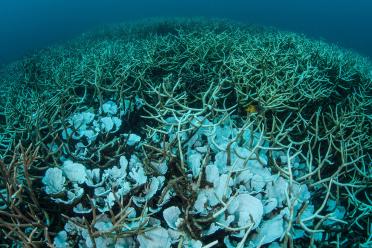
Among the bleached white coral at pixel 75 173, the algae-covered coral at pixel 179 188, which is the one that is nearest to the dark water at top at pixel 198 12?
the algae-covered coral at pixel 179 188

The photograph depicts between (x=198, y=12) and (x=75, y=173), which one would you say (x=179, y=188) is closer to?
(x=75, y=173)

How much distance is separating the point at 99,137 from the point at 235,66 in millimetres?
1637

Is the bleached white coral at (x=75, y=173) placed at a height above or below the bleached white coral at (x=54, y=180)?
above

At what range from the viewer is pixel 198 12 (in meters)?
57.3

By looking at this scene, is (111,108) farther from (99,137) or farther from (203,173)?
(203,173)

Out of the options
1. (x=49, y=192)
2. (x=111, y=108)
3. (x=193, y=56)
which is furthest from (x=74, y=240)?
(x=193, y=56)

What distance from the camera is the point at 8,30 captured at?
5128 cm

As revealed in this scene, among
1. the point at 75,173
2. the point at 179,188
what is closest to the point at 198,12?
the point at 75,173

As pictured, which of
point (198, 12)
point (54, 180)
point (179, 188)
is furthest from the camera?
point (198, 12)

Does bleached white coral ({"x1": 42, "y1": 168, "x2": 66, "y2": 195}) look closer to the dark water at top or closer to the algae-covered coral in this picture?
the algae-covered coral

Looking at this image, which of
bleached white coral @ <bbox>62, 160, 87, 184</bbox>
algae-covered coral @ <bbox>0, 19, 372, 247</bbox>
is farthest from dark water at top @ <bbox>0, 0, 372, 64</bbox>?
bleached white coral @ <bbox>62, 160, 87, 184</bbox>

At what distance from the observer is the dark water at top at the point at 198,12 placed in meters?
51.6

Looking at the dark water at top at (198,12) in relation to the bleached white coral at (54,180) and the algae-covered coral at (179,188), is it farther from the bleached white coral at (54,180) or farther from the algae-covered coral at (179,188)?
the bleached white coral at (54,180)

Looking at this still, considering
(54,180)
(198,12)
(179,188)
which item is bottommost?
(54,180)
